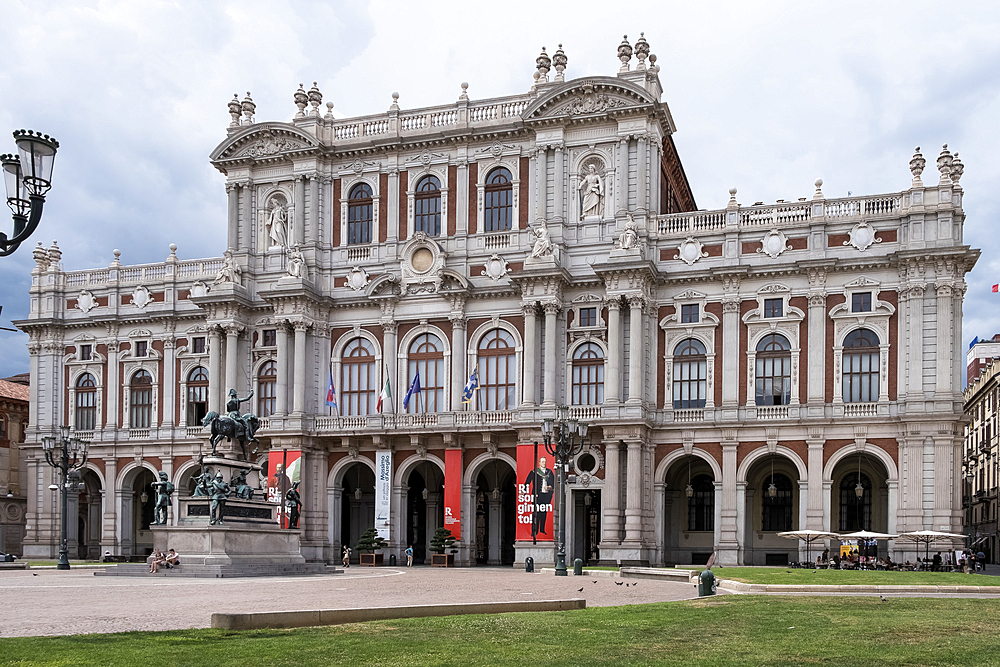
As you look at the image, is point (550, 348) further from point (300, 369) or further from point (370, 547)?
point (300, 369)

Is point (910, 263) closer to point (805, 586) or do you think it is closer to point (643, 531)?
point (643, 531)

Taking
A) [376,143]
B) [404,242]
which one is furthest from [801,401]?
[376,143]

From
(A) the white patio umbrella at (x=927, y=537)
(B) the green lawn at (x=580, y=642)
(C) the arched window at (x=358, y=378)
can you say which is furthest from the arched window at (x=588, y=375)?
(B) the green lawn at (x=580, y=642)

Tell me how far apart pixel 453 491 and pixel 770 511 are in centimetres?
1615

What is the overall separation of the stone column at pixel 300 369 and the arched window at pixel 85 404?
589 inches

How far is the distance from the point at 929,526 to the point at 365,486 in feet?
100

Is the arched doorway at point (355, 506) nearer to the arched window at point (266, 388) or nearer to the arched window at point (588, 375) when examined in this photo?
the arched window at point (266, 388)

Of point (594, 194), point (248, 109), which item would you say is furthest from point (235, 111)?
point (594, 194)

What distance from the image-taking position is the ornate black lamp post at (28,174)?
1728 centimetres

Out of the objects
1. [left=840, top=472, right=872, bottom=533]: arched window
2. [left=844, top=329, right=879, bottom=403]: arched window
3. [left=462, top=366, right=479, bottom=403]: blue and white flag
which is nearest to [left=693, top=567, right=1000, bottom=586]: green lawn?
[left=844, top=329, right=879, bottom=403]: arched window

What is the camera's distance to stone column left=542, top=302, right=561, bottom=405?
2205 inches

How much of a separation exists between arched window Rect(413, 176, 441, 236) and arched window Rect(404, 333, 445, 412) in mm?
5875

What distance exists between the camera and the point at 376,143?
6178 centimetres

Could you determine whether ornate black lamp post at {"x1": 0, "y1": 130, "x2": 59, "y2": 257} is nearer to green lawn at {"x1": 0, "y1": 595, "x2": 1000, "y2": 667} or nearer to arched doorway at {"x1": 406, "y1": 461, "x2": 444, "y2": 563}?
green lawn at {"x1": 0, "y1": 595, "x2": 1000, "y2": 667}
